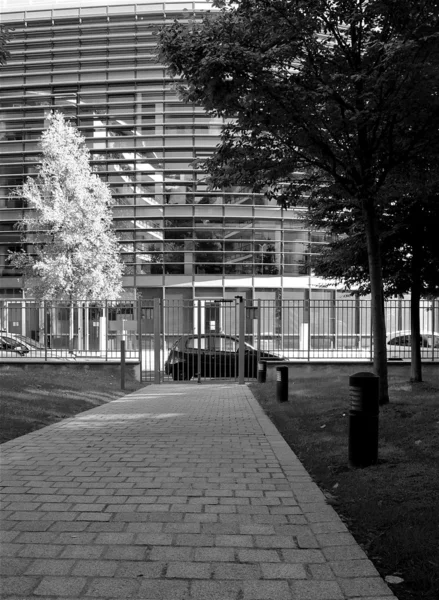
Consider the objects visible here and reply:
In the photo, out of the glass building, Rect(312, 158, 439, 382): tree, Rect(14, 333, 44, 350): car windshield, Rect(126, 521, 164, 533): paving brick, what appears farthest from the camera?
the glass building

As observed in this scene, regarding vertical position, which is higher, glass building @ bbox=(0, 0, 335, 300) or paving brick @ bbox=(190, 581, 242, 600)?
glass building @ bbox=(0, 0, 335, 300)

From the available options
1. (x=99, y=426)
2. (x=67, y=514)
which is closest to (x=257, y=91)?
(x=99, y=426)

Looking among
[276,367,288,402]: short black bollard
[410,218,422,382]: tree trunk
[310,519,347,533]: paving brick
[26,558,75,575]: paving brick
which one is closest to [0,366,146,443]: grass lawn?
[276,367,288,402]: short black bollard

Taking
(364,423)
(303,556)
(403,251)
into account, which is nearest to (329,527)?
(303,556)

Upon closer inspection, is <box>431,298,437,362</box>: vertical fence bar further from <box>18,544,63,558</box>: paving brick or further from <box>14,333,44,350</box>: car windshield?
<box>18,544,63,558</box>: paving brick

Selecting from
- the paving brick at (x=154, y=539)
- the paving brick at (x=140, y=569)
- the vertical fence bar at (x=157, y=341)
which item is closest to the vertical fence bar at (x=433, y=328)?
the vertical fence bar at (x=157, y=341)

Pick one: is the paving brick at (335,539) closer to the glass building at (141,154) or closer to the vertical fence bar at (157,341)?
the vertical fence bar at (157,341)

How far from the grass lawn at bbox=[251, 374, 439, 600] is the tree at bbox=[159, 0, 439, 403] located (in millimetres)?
1323

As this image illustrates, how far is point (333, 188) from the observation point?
9578mm

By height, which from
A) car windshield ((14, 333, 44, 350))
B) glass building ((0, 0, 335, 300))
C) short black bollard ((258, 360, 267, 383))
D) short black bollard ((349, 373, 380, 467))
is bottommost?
short black bollard ((258, 360, 267, 383))

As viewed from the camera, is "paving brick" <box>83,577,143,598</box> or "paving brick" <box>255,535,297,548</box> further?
"paving brick" <box>255,535,297,548</box>

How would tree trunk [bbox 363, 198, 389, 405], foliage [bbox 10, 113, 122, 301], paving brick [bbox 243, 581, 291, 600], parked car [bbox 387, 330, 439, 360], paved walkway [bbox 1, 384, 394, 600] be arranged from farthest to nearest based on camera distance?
foliage [bbox 10, 113, 122, 301] → parked car [bbox 387, 330, 439, 360] → tree trunk [bbox 363, 198, 389, 405] → paved walkway [bbox 1, 384, 394, 600] → paving brick [bbox 243, 581, 291, 600]

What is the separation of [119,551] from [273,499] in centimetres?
160

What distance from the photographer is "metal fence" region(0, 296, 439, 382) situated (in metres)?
17.5
